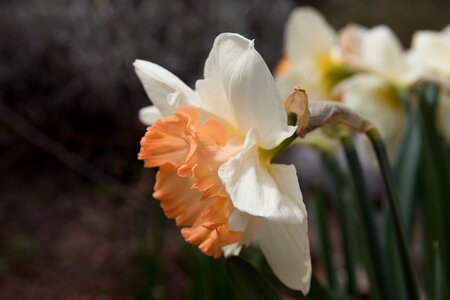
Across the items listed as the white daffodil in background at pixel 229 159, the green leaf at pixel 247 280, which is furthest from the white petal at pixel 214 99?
the green leaf at pixel 247 280

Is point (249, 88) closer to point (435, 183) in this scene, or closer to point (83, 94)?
point (435, 183)

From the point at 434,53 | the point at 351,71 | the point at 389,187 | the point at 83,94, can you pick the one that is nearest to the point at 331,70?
the point at 351,71

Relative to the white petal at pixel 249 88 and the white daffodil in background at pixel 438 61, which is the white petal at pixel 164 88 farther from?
the white daffodil in background at pixel 438 61

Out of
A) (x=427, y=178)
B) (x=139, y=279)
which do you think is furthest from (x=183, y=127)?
(x=139, y=279)

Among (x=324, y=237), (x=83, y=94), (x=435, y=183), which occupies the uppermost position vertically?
(x=435, y=183)

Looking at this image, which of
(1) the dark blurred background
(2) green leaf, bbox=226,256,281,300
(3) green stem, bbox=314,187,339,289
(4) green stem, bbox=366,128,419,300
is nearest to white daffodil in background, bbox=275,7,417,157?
(3) green stem, bbox=314,187,339,289
